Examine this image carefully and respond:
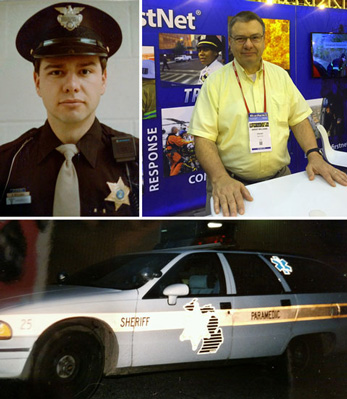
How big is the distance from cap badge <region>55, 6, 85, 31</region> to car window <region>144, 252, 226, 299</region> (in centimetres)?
119

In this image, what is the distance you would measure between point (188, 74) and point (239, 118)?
1.02 ft

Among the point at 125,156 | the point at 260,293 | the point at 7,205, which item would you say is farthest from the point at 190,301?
the point at 7,205

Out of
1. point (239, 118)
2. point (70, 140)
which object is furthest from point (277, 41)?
point (70, 140)

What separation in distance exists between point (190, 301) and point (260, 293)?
1.12ft

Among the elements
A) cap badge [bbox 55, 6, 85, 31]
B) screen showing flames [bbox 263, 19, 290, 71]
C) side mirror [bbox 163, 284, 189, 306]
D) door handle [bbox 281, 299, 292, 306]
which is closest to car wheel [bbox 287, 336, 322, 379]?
door handle [bbox 281, 299, 292, 306]

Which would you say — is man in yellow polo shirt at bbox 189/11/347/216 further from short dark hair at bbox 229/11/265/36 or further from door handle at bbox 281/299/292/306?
door handle at bbox 281/299/292/306

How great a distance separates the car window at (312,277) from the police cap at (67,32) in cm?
129

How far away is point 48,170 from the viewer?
2695 millimetres

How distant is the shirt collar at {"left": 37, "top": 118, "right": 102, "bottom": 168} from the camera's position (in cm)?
268

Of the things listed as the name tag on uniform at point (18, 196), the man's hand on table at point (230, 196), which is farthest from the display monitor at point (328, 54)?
the name tag on uniform at point (18, 196)

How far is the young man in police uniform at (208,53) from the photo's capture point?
2.65 m

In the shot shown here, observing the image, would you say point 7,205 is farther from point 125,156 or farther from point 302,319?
point 302,319

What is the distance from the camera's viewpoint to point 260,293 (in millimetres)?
2729

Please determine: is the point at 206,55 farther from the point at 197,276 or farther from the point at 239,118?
the point at 197,276
